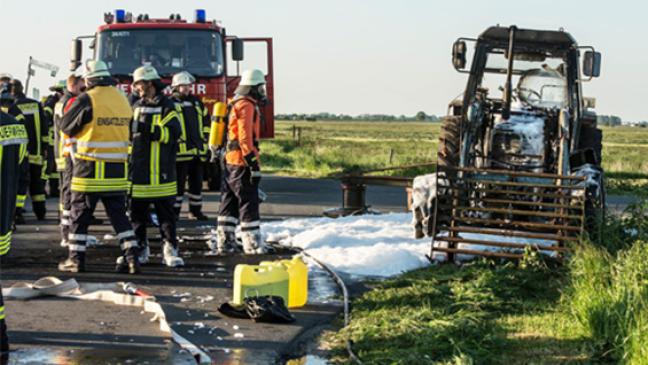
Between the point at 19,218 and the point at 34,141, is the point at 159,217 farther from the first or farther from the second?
the point at 34,141

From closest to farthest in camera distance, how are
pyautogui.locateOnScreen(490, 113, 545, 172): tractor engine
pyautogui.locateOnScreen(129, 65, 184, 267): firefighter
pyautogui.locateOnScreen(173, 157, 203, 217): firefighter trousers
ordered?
pyautogui.locateOnScreen(129, 65, 184, 267): firefighter, pyautogui.locateOnScreen(490, 113, 545, 172): tractor engine, pyautogui.locateOnScreen(173, 157, 203, 217): firefighter trousers

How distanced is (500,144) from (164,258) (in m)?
4.14

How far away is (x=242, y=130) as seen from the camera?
1084 centimetres

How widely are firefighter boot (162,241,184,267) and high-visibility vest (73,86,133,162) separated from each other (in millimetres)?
1139

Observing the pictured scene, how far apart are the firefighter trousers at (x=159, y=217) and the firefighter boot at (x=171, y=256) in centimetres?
4

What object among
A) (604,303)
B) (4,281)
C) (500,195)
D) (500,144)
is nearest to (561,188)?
(500,195)

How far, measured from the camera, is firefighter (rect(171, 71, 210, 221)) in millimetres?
12305

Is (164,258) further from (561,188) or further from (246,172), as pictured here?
(561,188)

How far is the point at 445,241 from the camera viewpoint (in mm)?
10297

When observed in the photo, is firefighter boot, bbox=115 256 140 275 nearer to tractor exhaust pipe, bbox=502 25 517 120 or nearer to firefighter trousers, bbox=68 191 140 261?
firefighter trousers, bbox=68 191 140 261

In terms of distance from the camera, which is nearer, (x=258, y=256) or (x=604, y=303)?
(x=604, y=303)

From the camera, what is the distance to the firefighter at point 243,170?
10781 millimetres

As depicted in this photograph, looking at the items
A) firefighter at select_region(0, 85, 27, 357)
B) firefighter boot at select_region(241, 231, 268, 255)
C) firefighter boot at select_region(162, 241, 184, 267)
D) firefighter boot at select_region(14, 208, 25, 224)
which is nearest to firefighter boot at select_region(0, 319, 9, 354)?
firefighter at select_region(0, 85, 27, 357)

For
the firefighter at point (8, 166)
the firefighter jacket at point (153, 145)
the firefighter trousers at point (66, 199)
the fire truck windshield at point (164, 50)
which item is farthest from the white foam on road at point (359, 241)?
the firefighter at point (8, 166)
